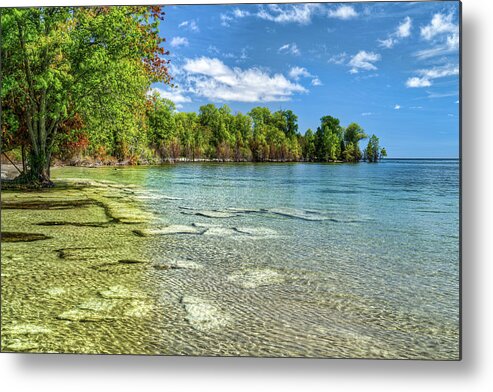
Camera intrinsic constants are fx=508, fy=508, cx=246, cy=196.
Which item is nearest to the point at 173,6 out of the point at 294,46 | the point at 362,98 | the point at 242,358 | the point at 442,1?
the point at 294,46

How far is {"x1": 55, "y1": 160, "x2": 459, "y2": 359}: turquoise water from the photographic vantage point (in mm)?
2779

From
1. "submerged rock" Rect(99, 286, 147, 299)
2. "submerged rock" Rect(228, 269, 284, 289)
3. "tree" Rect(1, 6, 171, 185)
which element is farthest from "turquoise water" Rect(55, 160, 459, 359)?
"tree" Rect(1, 6, 171, 185)

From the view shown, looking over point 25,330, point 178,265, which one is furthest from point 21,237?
point 178,265

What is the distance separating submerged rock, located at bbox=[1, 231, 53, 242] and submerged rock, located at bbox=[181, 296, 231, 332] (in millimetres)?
1268

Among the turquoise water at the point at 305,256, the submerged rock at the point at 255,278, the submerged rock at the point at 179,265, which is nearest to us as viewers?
the turquoise water at the point at 305,256

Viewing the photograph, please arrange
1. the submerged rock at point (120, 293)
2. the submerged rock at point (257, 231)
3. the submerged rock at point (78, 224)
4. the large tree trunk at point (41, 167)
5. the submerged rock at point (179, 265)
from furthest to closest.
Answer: the large tree trunk at point (41, 167), the submerged rock at point (78, 224), the submerged rock at point (257, 231), the submerged rock at point (179, 265), the submerged rock at point (120, 293)

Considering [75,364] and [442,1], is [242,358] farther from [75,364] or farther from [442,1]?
[442,1]

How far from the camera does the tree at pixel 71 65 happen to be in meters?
3.61

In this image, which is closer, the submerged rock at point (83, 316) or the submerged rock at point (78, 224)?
the submerged rock at point (83, 316)

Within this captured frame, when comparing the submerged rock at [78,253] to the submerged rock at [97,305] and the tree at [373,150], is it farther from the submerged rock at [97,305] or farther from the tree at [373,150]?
the tree at [373,150]

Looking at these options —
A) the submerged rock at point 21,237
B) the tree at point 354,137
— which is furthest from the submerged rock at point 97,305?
the tree at point 354,137

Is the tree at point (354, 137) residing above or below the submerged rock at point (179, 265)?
above

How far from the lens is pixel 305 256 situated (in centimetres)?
341

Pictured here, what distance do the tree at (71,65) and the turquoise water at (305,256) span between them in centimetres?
47
